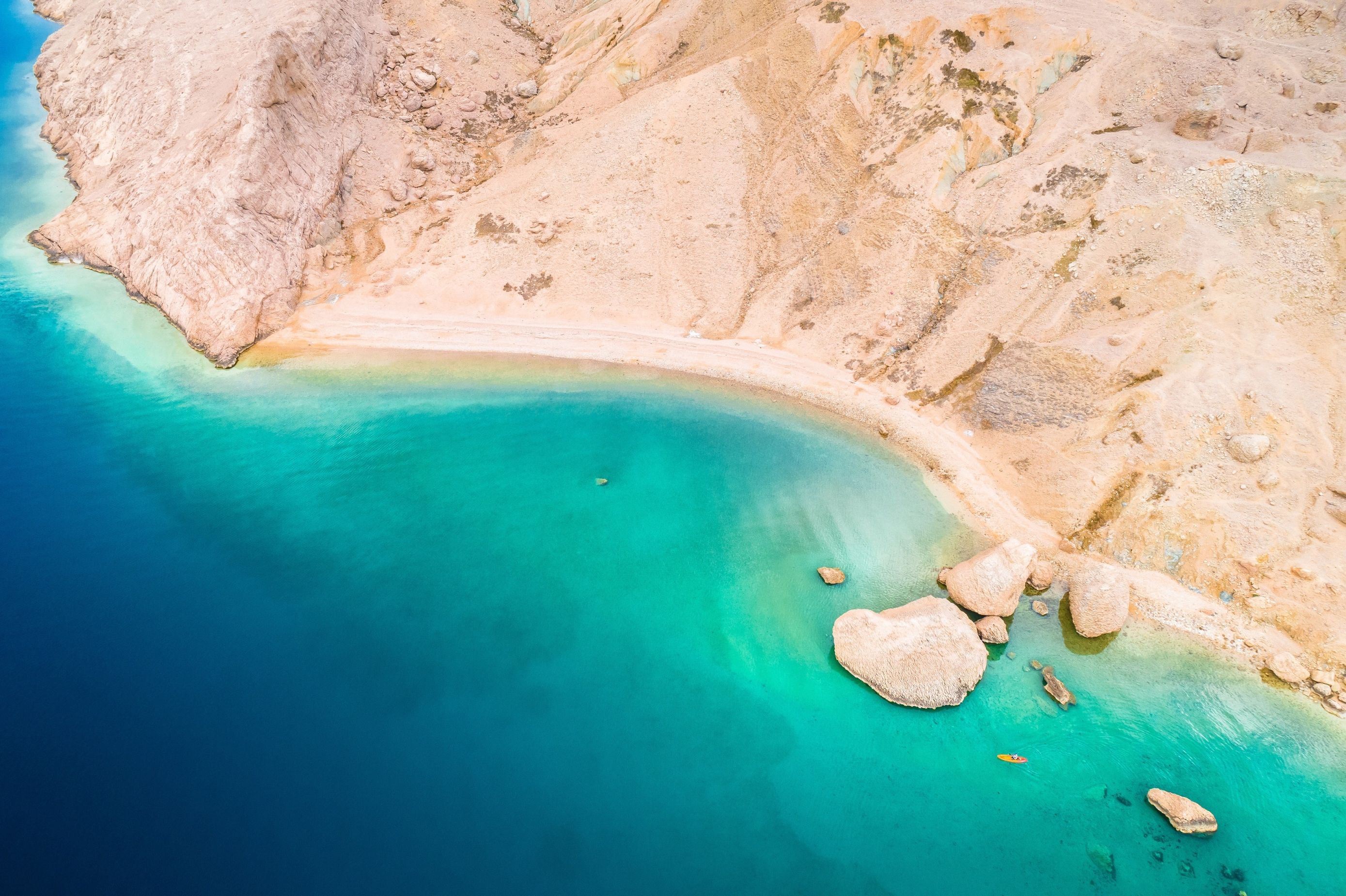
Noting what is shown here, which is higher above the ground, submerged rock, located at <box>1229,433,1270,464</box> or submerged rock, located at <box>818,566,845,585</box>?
submerged rock, located at <box>1229,433,1270,464</box>

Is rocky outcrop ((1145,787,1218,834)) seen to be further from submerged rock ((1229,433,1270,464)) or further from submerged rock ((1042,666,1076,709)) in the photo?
submerged rock ((1229,433,1270,464))

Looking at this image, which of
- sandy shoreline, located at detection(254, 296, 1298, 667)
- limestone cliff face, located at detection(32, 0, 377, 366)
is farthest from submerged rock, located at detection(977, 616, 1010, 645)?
limestone cliff face, located at detection(32, 0, 377, 366)

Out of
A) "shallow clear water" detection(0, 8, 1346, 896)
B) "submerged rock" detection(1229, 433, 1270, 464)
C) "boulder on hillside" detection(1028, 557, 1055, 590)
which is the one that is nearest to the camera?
"shallow clear water" detection(0, 8, 1346, 896)

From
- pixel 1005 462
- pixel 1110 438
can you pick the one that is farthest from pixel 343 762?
pixel 1110 438

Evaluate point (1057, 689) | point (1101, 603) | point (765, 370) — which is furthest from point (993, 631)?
point (765, 370)

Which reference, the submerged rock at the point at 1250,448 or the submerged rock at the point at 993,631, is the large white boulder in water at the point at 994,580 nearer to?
the submerged rock at the point at 993,631

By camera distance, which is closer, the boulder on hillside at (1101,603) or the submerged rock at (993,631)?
the boulder on hillside at (1101,603)

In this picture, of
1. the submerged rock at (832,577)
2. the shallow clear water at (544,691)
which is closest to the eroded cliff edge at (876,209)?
the shallow clear water at (544,691)
